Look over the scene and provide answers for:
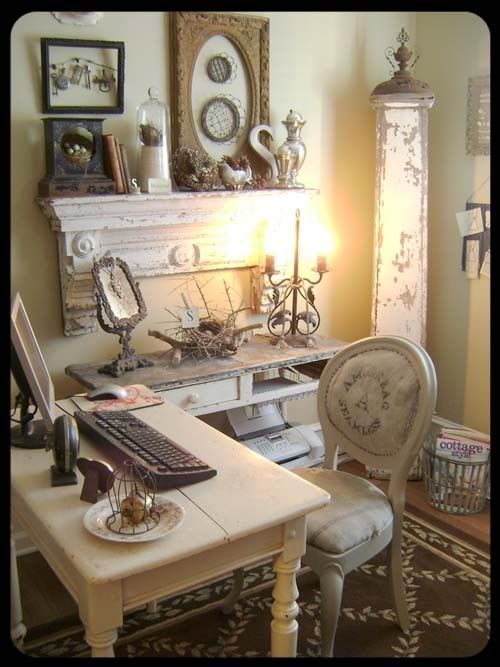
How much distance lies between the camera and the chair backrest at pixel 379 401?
6.02 feet

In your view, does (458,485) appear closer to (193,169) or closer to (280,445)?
(280,445)

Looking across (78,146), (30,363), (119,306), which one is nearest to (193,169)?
(78,146)

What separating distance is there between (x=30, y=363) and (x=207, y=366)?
84cm

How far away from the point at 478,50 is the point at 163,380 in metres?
1.72

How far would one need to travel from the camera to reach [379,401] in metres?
1.93

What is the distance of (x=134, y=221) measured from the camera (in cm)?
235

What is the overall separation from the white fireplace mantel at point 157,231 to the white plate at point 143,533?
1.07m

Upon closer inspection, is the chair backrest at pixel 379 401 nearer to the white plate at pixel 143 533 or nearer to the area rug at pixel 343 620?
the area rug at pixel 343 620

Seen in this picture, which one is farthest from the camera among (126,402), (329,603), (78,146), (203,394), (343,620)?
(203,394)

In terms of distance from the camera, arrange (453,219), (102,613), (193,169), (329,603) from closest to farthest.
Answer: (102,613), (329,603), (193,169), (453,219)

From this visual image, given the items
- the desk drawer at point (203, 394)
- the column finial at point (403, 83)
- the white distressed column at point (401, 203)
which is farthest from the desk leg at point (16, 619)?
the column finial at point (403, 83)
